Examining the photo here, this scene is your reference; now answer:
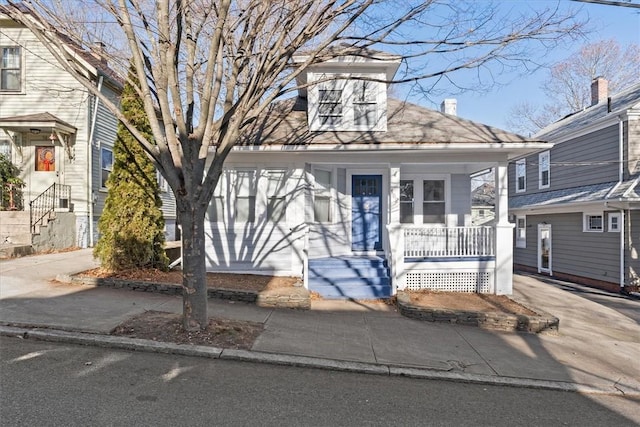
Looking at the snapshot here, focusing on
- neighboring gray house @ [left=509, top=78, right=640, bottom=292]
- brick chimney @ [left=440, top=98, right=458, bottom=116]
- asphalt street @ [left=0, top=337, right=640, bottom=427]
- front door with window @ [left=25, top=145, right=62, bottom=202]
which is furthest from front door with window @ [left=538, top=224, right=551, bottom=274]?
front door with window @ [left=25, top=145, right=62, bottom=202]

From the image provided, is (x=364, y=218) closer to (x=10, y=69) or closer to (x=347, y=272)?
(x=347, y=272)

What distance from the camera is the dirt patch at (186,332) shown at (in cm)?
484

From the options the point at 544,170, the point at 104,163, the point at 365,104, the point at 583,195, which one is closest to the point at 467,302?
the point at 365,104

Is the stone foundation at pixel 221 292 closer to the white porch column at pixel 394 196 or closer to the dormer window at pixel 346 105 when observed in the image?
the white porch column at pixel 394 196

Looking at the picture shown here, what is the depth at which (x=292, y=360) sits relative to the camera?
4.56 m

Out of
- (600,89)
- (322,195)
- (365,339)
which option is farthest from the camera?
(600,89)

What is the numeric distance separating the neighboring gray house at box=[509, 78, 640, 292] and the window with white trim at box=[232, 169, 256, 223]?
1132cm

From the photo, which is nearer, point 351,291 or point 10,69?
point 351,291

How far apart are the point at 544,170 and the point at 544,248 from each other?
361 centimetres

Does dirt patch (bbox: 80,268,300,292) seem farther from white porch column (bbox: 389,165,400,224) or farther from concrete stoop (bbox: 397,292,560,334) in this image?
concrete stoop (bbox: 397,292,560,334)

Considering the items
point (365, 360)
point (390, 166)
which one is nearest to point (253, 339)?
point (365, 360)

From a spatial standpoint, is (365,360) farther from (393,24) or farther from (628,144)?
(628,144)

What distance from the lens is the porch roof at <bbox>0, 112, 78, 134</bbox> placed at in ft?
39.4

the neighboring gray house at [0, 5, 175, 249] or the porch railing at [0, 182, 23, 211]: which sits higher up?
the neighboring gray house at [0, 5, 175, 249]
